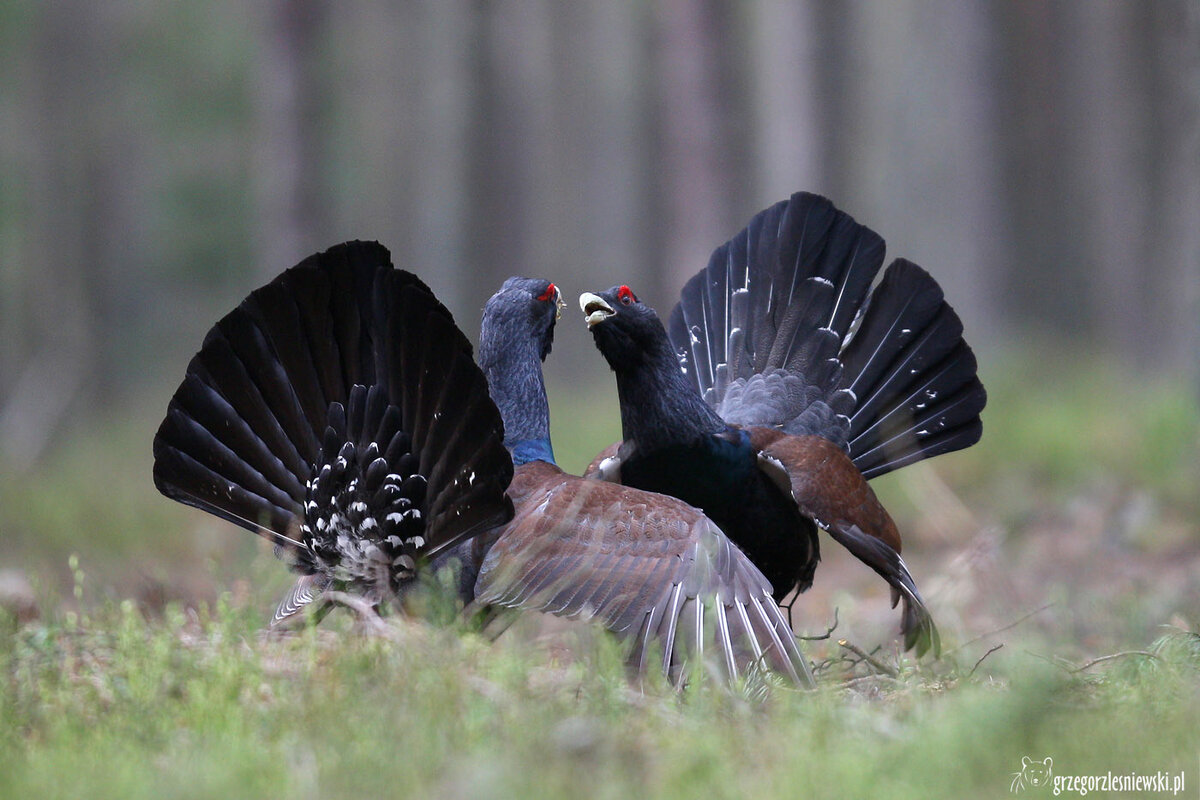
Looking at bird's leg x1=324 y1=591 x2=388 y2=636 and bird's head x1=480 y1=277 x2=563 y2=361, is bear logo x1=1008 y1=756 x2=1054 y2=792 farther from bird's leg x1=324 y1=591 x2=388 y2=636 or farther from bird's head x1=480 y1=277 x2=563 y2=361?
bird's head x1=480 y1=277 x2=563 y2=361

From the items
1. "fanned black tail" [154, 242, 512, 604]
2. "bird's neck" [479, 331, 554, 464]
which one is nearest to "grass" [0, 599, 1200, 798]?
"fanned black tail" [154, 242, 512, 604]

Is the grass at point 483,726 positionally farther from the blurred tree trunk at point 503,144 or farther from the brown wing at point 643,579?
the blurred tree trunk at point 503,144

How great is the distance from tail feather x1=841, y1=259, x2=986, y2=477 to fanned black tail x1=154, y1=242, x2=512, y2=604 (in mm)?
2159

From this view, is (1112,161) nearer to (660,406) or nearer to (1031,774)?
(660,406)

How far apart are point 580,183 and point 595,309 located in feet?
97.2

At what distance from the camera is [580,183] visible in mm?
33844

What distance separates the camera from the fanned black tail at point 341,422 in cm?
386

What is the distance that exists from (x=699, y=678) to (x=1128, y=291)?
18.6 metres

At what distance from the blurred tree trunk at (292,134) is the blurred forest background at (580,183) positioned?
0.03m

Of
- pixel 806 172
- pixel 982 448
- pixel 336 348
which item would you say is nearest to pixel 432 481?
pixel 336 348

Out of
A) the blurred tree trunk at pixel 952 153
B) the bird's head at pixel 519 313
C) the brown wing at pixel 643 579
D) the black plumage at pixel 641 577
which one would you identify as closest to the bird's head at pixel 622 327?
the bird's head at pixel 519 313

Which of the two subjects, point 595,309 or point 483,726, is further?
point 595,309

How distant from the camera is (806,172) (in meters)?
13.5

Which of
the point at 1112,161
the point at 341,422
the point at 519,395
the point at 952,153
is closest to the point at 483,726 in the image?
the point at 341,422
